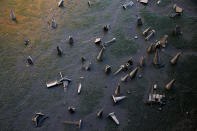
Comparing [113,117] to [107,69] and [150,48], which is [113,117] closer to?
[107,69]

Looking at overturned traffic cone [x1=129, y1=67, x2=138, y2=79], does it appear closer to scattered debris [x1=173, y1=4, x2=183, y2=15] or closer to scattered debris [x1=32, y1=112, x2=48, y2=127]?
scattered debris [x1=32, y1=112, x2=48, y2=127]

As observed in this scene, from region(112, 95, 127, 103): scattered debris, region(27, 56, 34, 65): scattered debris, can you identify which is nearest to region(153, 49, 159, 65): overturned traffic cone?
region(112, 95, 127, 103): scattered debris

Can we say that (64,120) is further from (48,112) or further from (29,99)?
(29,99)

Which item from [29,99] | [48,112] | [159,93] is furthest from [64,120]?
[159,93]

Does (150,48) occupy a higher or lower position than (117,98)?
higher

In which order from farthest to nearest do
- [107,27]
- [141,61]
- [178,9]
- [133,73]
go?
[178,9] < [107,27] < [141,61] < [133,73]

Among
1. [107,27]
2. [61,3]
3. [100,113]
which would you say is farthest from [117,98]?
[61,3]

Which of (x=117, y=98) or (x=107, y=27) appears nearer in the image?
(x=117, y=98)

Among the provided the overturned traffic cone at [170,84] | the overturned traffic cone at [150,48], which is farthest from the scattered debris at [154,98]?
the overturned traffic cone at [150,48]
